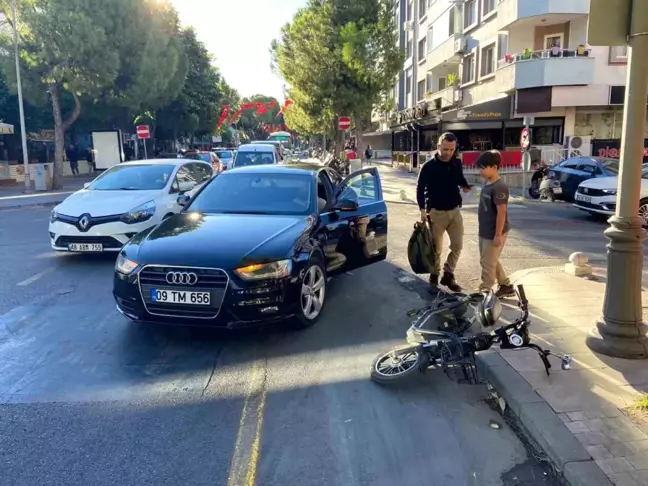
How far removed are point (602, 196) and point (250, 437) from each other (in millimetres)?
12140

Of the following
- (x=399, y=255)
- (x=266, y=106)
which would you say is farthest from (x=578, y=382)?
(x=266, y=106)

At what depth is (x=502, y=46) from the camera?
25.9 metres

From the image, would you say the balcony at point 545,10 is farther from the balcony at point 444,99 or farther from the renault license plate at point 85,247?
the renault license plate at point 85,247

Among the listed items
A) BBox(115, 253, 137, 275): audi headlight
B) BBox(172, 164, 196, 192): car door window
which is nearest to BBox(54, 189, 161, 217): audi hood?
BBox(172, 164, 196, 192): car door window

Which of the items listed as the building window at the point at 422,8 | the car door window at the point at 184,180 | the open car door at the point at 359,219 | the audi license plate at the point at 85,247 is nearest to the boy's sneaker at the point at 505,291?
the open car door at the point at 359,219

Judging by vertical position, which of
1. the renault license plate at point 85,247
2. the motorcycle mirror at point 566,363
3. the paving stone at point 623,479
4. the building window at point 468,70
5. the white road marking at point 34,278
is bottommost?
the paving stone at point 623,479

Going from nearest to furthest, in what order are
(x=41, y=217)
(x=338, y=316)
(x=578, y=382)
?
(x=578, y=382) → (x=338, y=316) → (x=41, y=217)

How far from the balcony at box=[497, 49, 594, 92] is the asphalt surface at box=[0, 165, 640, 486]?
64.0 feet

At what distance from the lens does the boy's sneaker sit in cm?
638

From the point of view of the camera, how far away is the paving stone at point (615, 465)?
3.03 meters

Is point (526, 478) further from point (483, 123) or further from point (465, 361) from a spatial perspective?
point (483, 123)

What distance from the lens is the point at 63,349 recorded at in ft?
16.5

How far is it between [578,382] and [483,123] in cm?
2529

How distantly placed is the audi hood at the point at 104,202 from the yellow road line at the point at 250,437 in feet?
16.2
